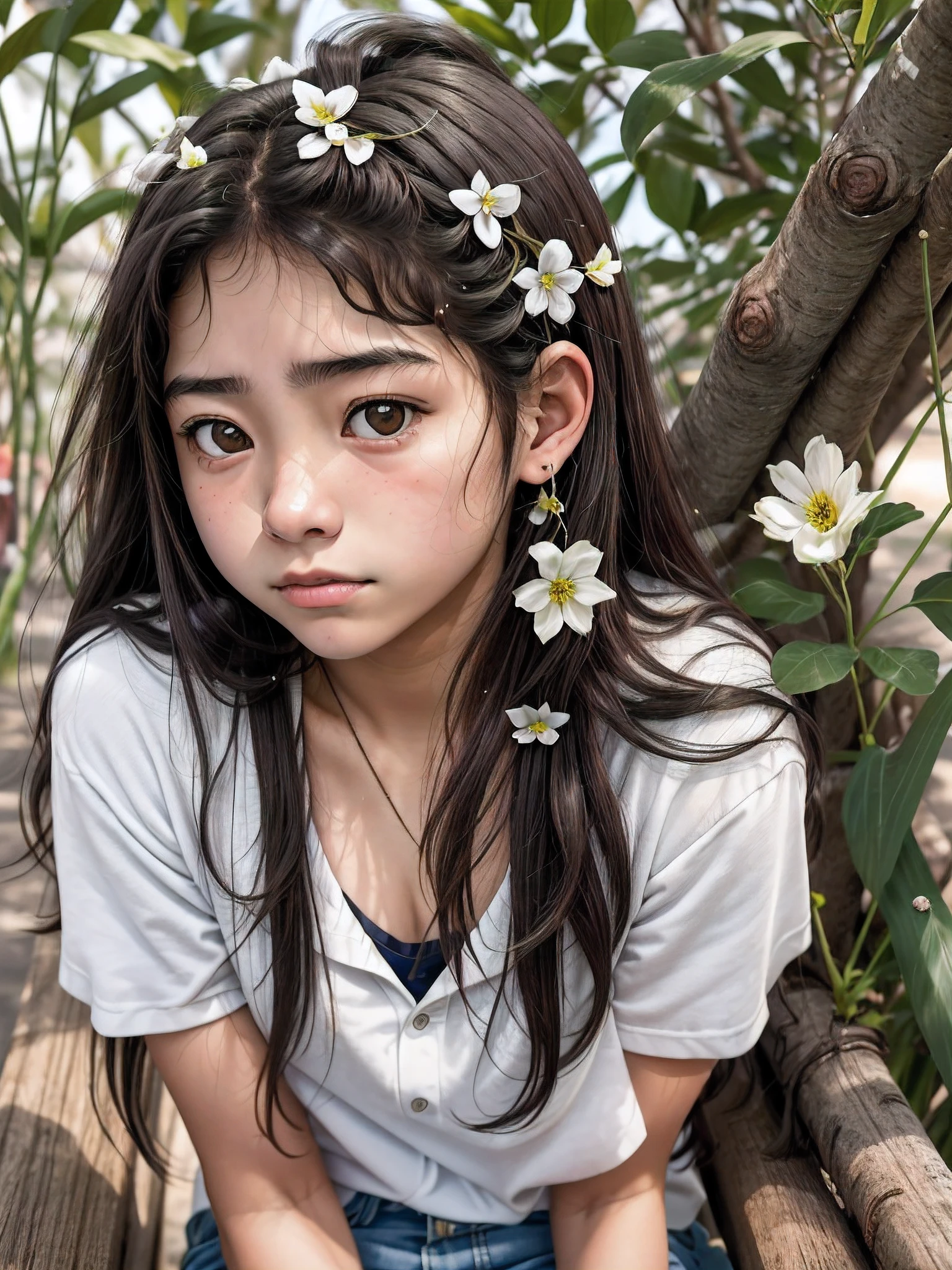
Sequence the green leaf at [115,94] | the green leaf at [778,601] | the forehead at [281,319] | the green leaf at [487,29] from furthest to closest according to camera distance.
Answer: the green leaf at [115,94]
the green leaf at [487,29]
the green leaf at [778,601]
the forehead at [281,319]

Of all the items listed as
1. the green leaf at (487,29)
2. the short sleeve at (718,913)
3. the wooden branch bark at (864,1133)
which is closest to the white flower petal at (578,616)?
the short sleeve at (718,913)

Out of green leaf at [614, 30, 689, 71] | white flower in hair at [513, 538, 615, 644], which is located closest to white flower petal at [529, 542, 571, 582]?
white flower in hair at [513, 538, 615, 644]

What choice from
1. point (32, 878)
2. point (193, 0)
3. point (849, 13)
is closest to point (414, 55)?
point (849, 13)

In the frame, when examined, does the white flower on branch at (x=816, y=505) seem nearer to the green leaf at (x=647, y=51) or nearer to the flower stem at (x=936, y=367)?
the flower stem at (x=936, y=367)

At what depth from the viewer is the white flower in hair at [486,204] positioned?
2.55 ft

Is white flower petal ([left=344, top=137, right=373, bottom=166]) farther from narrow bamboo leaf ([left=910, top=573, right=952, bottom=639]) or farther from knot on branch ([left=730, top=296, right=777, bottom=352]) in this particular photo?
narrow bamboo leaf ([left=910, top=573, right=952, bottom=639])

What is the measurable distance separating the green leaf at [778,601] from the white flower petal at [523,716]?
0.20m

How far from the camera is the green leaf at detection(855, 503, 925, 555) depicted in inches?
35.9

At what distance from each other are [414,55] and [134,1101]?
0.85 m

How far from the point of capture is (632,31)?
120cm

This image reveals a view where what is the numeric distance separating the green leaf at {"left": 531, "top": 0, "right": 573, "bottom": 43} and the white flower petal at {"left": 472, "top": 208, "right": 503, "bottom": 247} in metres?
0.44

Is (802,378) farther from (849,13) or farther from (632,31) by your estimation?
(632,31)

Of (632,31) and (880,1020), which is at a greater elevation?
(632,31)

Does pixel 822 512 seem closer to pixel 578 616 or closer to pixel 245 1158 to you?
pixel 578 616
